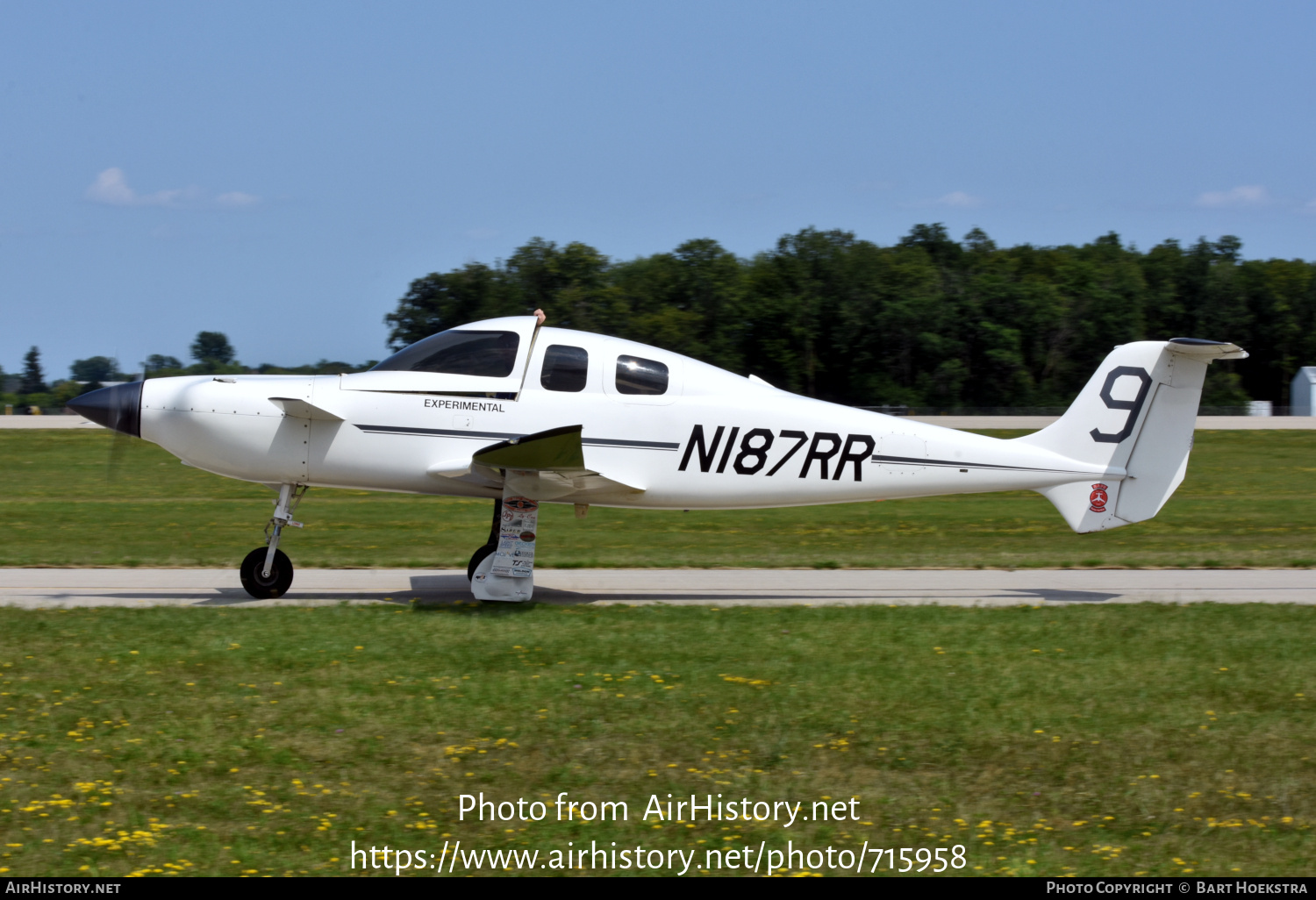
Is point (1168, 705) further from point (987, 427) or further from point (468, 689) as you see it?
point (987, 427)

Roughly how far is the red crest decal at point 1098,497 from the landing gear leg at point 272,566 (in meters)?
7.98

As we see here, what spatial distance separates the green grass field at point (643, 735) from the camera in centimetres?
557

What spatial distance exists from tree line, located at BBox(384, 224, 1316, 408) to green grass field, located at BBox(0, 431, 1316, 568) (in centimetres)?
3117

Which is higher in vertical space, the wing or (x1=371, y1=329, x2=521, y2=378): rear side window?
(x1=371, y1=329, x2=521, y2=378): rear side window

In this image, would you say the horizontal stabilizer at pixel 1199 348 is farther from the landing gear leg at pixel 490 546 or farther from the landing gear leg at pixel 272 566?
the landing gear leg at pixel 272 566

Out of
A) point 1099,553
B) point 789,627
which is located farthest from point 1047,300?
point 789,627

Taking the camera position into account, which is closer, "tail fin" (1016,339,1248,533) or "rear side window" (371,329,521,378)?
"rear side window" (371,329,521,378)

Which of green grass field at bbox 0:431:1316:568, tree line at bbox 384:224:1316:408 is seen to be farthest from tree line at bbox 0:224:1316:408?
green grass field at bbox 0:431:1316:568

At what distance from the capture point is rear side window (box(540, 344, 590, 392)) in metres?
10.8

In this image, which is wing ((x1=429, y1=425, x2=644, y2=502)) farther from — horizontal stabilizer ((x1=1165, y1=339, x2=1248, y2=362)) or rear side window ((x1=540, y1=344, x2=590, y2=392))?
horizontal stabilizer ((x1=1165, y1=339, x2=1248, y2=362))

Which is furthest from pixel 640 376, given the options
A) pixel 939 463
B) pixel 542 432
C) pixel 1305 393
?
pixel 1305 393

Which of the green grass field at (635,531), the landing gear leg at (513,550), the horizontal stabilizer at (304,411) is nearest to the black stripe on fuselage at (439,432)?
the horizontal stabilizer at (304,411)

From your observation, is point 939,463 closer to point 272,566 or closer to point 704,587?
point 704,587

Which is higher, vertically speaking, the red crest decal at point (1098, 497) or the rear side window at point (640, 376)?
the rear side window at point (640, 376)
